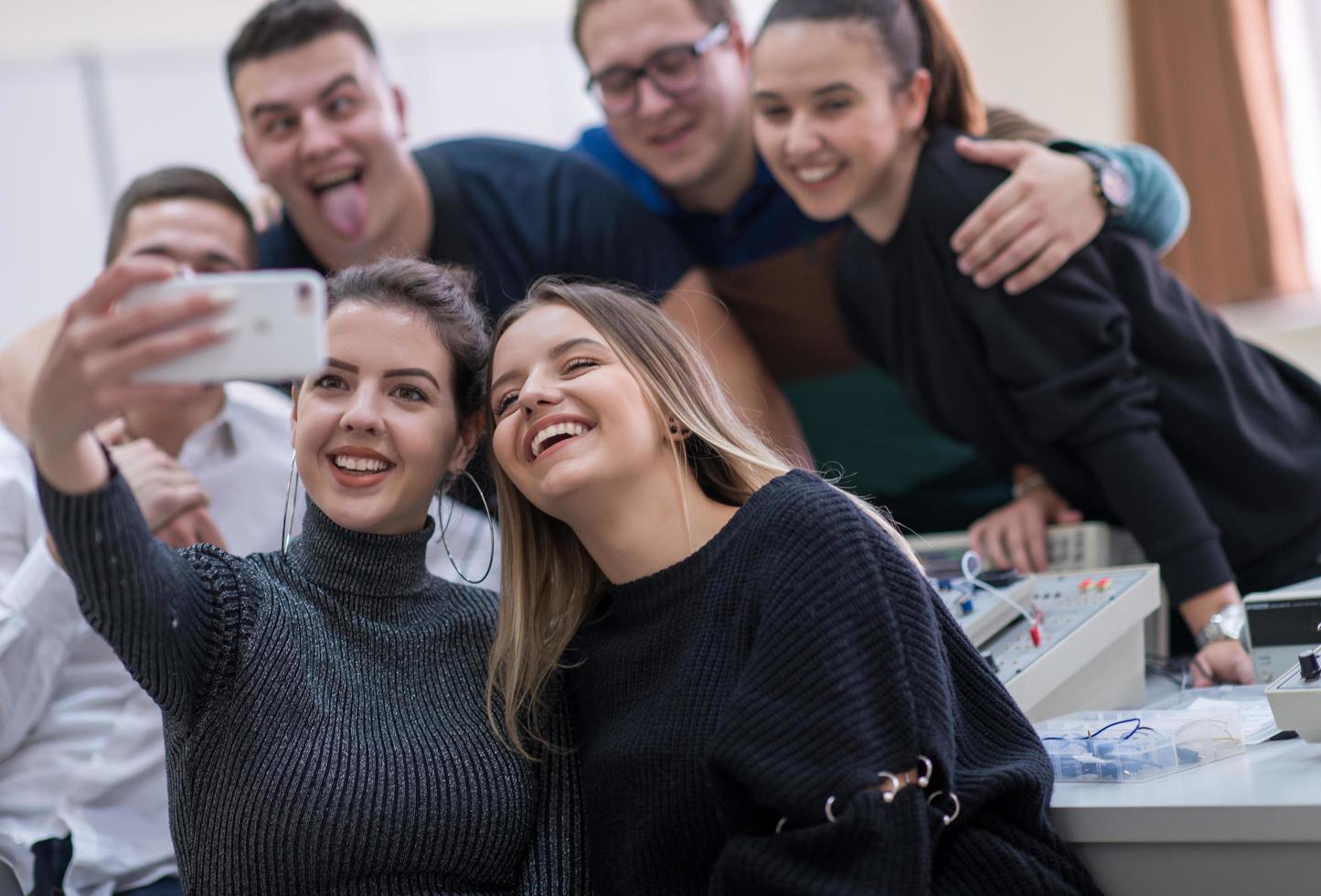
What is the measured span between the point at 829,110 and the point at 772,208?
505mm

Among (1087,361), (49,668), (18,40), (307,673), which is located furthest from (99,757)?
(18,40)

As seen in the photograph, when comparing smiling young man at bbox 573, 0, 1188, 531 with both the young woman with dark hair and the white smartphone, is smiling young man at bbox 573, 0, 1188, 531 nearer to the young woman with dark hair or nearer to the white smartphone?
the young woman with dark hair

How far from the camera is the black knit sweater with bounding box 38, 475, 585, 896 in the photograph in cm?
132

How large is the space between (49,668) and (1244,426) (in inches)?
69.5

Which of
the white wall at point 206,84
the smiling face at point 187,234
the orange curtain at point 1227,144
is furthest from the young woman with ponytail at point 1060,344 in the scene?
the white wall at point 206,84

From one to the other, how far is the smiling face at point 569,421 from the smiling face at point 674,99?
1.05m

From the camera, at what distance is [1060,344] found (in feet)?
6.66

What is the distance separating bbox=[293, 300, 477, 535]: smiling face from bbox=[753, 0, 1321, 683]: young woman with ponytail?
0.81 metres

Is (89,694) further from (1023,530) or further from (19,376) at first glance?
(1023,530)

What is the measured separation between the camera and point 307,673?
1.41 metres

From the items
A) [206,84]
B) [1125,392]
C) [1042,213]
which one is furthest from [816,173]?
[206,84]

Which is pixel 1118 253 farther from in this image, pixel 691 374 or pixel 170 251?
pixel 170 251

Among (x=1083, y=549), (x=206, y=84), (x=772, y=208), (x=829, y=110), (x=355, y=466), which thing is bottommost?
(x=1083, y=549)

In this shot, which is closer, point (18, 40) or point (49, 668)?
point (49, 668)
